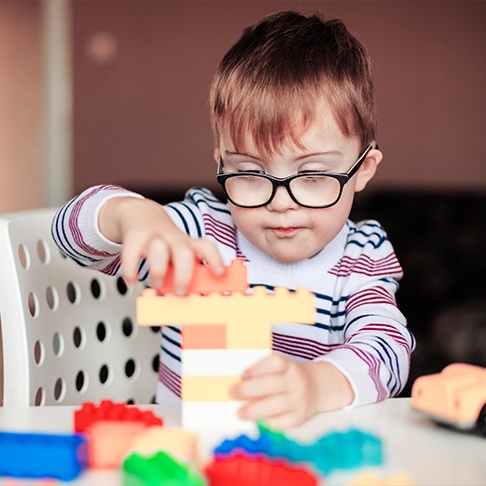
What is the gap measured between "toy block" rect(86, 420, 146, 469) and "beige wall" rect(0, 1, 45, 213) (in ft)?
9.10

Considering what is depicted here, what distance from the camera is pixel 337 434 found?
58 centimetres

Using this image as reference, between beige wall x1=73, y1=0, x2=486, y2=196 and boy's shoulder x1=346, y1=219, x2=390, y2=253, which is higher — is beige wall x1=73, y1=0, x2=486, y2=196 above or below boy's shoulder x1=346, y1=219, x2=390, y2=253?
above

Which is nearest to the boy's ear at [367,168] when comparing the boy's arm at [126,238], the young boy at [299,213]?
the young boy at [299,213]

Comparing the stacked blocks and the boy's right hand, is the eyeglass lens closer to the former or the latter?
the boy's right hand

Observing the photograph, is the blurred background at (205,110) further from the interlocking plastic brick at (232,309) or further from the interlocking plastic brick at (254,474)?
the interlocking plastic brick at (254,474)

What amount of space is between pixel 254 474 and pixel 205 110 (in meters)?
3.14

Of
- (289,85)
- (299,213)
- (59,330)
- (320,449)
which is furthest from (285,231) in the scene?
(320,449)

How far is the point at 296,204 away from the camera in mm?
915

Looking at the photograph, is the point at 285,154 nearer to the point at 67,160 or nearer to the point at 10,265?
the point at 10,265

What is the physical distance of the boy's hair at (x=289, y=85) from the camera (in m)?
0.94

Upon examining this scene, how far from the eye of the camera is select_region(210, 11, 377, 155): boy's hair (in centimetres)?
Answer: 94

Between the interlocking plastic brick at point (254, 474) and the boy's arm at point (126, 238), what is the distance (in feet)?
0.50

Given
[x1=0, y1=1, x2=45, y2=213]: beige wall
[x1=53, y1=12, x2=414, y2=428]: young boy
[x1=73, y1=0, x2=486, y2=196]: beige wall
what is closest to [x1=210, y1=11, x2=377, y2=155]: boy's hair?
[x1=53, y1=12, x2=414, y2=428]: young boy

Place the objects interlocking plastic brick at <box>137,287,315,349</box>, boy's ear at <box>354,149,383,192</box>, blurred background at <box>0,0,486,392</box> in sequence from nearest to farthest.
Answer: interlocking plastic brick at <box>137,287,315,349</box> < boy's ear at <box>354,149,383,192</box> < blurred background at <box>0,0,486,392</box>
